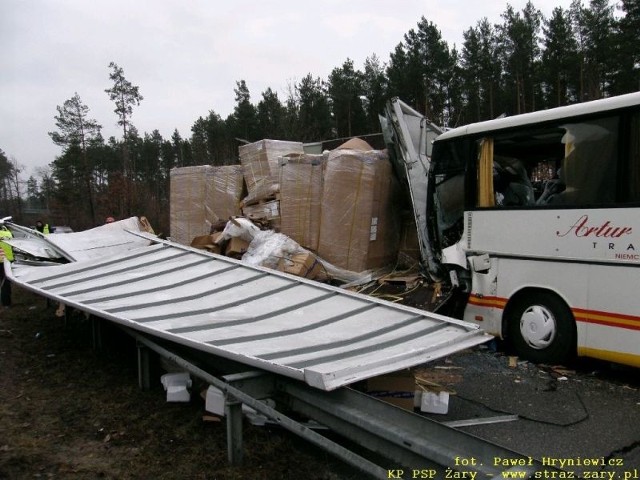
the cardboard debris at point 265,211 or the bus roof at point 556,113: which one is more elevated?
the bus roof at point 556,113

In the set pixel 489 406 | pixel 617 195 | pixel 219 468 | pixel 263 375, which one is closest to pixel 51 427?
pixel 219 468

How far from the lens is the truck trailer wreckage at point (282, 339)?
274 centimetres

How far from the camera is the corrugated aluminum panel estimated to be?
11.6 feet

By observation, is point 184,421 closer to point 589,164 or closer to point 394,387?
point 394,387

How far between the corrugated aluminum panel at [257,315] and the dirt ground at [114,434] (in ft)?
2.24

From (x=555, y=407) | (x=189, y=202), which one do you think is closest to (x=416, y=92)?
(x=189, y=202)

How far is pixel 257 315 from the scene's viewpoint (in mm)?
4648

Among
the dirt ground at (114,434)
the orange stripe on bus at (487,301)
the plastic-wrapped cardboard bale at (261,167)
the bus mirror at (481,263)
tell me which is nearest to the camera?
the dirt ground at (114,434)

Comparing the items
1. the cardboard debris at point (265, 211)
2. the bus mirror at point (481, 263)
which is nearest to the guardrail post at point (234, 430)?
the bus mirror at point (481, 263)

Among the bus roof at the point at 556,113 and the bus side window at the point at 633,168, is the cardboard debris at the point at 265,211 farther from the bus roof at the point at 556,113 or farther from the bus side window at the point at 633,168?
the bus side window at the point at 633,168

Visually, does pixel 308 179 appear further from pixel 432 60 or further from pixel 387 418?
pixel 432 60

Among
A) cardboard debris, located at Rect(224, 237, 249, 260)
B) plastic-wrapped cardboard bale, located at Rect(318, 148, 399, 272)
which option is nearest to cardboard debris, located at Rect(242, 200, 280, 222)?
cardboard debris, located at Rect(224, 237, 249, 260)

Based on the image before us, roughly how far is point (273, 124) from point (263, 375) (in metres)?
32.6

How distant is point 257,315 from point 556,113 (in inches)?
149
